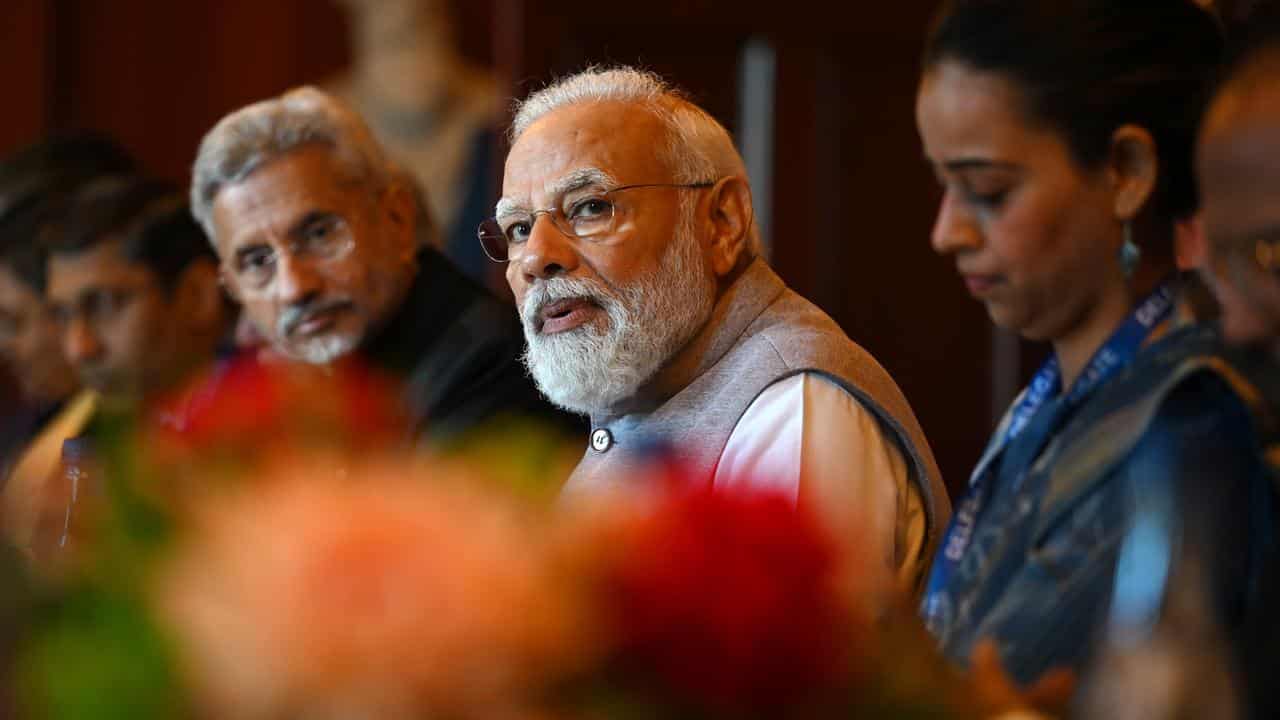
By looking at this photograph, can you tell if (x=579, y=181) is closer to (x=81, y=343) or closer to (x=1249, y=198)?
(x=1249, y=198)

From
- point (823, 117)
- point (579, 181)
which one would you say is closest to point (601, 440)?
point (579, 181)

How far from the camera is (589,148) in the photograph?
2.86m

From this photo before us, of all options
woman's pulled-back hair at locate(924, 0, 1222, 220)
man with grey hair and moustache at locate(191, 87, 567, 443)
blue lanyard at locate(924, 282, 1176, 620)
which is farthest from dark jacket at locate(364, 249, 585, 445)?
woman's pulled-back hair at locate(924, 0, 1222, 220)

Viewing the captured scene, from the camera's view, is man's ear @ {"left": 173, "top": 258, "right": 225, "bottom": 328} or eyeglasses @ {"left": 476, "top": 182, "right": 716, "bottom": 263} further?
man's ear @ {"left": 173, "top": 258, "right": 225, "bottom": 328}

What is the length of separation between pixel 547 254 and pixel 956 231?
114 centimetres

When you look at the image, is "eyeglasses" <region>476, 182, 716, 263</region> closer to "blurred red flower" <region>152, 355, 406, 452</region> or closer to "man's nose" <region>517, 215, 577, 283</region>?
"man's nose" <region>517, 215, 577, 283</region>

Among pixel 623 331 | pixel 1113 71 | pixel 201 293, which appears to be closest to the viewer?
pixel 1113 71

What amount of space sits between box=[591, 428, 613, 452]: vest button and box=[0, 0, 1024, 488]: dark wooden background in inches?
126

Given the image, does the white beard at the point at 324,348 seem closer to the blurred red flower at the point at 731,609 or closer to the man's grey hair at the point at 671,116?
the man's grey hair at the point at 671,116

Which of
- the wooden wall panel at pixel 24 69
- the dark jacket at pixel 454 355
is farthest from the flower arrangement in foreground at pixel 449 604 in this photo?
the wooden wall panel at pixel 24 69

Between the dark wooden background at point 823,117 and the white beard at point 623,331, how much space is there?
3190mm

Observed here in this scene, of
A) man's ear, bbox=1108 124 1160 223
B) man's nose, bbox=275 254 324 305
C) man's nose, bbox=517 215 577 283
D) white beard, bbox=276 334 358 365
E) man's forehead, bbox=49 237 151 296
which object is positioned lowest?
man's forehead, bbox=49 237 151 296

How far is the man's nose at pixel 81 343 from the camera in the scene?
4.12 m

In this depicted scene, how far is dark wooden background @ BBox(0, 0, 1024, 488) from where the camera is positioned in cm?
608
